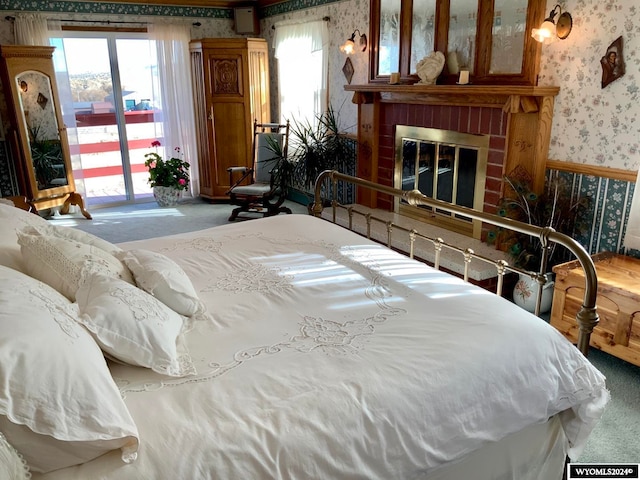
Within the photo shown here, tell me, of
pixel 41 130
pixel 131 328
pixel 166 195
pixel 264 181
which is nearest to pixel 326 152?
pixel 264 181

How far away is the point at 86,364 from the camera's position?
1.13 meters

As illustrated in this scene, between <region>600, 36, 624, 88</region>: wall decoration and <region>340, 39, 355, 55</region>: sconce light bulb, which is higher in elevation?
<region>340, 39, 355, 55</region>: sconce light bulb

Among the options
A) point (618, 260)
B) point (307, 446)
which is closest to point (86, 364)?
point (307, 446)

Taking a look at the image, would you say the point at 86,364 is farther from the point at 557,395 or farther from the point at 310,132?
the point at 310,132

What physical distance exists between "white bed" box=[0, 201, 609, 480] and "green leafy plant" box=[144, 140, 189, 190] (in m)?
4.62

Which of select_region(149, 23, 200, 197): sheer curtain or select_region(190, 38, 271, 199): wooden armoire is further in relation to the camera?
select_region(149, 23, 200, 197): sheer curtain

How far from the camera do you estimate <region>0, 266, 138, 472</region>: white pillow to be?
100 centimetres

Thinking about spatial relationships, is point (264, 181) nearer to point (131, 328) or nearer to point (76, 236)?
point (76, 236)

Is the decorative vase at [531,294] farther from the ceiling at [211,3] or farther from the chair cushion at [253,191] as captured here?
the ceiling at [211,3]

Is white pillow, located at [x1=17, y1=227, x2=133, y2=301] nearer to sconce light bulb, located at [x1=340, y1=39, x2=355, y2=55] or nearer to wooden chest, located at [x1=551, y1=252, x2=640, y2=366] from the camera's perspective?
wooden chest, located at [x1=551, y1=252, x2=640, y2=366]

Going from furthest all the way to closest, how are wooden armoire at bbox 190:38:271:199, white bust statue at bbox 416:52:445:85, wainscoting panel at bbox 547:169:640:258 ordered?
wooden armoire at bbox 190:38:271:199 < white bust statue at bbox 416:52:445:85 < wainscoting panel at bbox 547:169:640:258

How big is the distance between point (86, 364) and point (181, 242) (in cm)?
139

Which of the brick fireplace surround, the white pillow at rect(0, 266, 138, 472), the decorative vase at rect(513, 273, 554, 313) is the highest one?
the brick fireplace surround

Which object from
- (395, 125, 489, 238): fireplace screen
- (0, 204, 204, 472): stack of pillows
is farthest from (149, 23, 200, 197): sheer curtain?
(0, 204, 204, 472): stack of pillows
